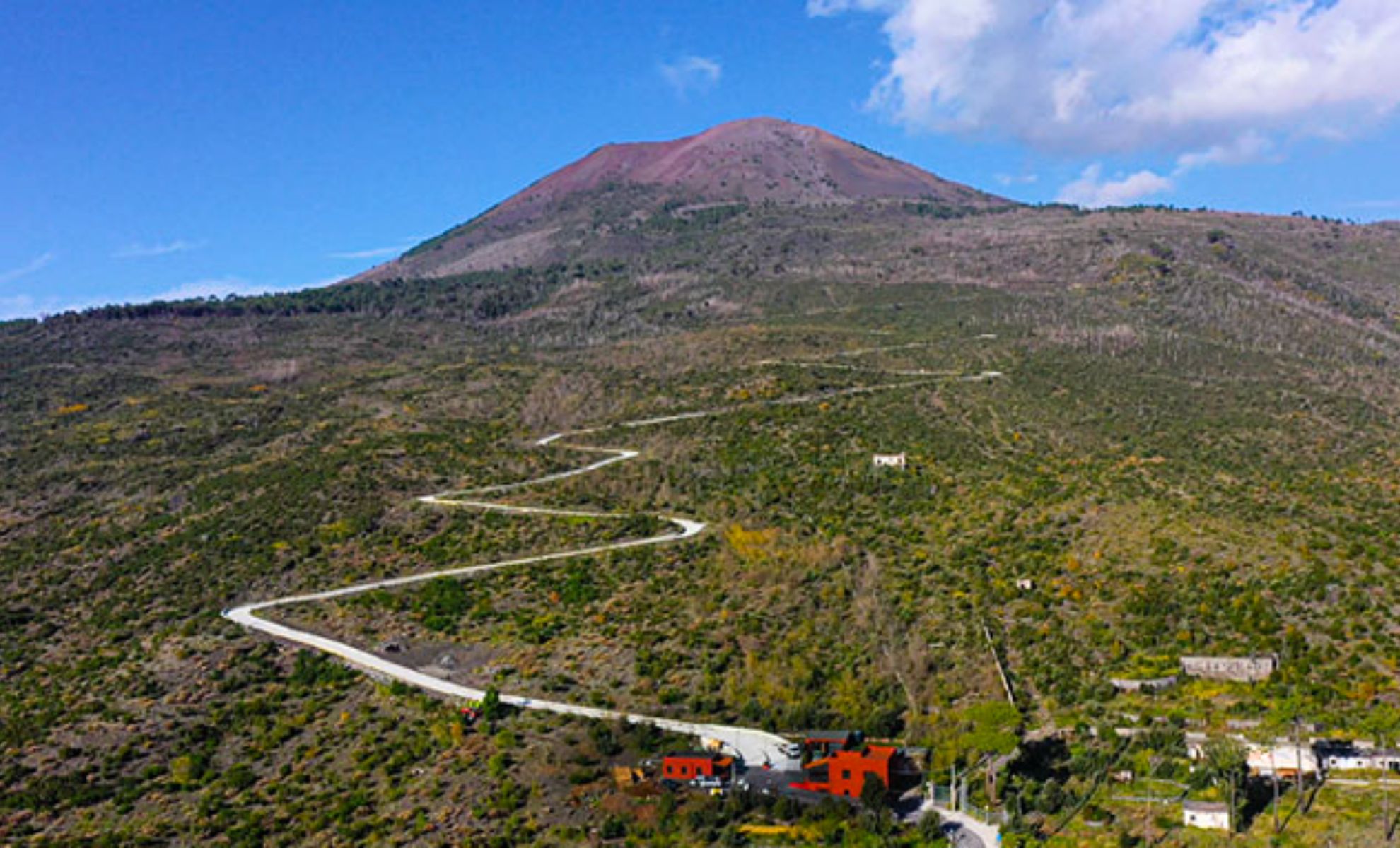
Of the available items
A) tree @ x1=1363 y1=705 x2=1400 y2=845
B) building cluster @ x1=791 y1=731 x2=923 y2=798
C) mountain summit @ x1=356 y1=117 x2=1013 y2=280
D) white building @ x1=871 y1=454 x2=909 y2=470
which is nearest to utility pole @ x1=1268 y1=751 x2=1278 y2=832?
tree @ x1=1363 y1=705 x2=1400 y2=845

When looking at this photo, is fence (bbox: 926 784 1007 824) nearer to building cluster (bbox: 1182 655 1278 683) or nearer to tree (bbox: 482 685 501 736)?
building cluster (bbox: 1182 655 1278 683)

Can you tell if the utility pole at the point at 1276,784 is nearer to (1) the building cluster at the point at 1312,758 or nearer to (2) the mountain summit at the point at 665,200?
(1) the building cluster at the point at 1312,758

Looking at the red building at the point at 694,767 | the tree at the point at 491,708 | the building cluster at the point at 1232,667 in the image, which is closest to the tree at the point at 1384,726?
the building cluster at the point at 1232,667

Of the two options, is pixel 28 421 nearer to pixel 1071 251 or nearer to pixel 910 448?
pixel 910 448

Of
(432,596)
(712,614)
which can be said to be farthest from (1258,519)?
(432,596)

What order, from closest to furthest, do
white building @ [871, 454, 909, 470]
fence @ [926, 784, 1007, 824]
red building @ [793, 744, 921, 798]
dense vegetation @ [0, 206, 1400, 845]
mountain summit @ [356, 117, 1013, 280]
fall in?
fence @ [926, 784, 1007, 824] → red building @ [793, 744, 921, 798] → dense vegetation @ [0, 206, 1400, 845] → white building @ [871, 454, 909, 470] → mountain summit @ [356, 117, 1013, 280]

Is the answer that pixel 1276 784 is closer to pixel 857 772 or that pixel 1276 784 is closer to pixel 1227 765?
pixel 1227 765

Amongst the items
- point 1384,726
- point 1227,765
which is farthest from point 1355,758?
point 1227,765
